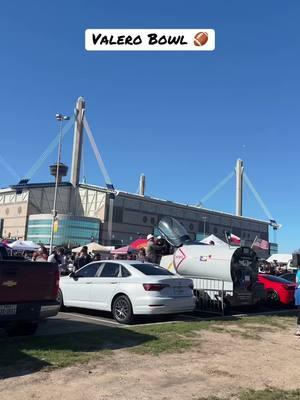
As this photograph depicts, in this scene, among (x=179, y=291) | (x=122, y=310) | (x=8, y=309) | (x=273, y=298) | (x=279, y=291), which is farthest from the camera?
(x=273, y=298)

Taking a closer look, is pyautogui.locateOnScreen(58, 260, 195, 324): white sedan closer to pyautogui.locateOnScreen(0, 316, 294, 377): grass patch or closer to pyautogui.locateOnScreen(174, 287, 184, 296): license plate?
pyautogui.locateOnScreen(174, 287, 184, 296): license plate

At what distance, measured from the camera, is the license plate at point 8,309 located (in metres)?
7.95

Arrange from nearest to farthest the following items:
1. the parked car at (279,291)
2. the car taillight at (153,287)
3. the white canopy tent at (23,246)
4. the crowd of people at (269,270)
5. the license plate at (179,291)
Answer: the car taillight at (153,287) → the license plate at (179,291) → the parked car at (279,291) → the crowd of people at (269,270) → the white canopy tent at (23,246)

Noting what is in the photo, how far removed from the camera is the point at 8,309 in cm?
802

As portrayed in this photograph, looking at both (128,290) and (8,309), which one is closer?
(8,309)

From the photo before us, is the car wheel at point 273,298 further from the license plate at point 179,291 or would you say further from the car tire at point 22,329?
the car tire at point 22,329

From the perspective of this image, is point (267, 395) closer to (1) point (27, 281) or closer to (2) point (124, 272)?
(1) point (27, 281)

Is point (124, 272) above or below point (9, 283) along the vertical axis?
above

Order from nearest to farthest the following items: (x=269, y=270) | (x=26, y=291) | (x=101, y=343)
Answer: (x=26, y=291) < (x=101, y=343) < (x=269, y=270)

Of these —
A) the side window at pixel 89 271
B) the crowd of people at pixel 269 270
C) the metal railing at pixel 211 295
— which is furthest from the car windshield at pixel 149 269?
the crowd of people at pixel 269 270

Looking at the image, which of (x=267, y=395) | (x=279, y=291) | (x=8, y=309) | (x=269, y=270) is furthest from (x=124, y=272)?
(x=269, y=270)

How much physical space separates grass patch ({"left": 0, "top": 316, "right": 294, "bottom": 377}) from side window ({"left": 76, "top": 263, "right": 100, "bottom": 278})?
270 centimetres

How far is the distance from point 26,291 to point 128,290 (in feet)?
12.1

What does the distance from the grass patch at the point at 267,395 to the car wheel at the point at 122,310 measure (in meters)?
5.53
